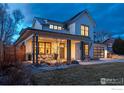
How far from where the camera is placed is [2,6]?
14.7ft

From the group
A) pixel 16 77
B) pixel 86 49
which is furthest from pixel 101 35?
pixel 16 77

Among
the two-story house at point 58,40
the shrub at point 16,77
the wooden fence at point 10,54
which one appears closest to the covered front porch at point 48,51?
the two-story house at point 58,40

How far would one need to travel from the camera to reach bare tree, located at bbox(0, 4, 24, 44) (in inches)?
179

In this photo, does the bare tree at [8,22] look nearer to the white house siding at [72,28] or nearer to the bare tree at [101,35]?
the bare tree at [101,35]

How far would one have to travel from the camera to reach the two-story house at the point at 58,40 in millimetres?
6203

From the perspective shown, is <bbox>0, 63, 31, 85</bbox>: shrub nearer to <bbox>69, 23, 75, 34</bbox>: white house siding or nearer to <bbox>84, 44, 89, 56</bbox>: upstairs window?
<bbox>84, 44, 89, 56</bbox>: upstairs window

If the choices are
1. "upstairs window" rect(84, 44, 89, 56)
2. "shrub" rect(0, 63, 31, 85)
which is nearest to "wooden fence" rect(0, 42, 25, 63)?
"shrub" rect(0, 63, 31, 85)

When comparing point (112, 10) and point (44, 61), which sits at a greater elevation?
→ point (112, 10)

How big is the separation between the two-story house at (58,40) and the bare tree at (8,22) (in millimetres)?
509

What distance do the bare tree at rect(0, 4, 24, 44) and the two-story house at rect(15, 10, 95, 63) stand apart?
0.51 metres

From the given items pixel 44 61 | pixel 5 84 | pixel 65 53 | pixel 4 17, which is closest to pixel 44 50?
pixel 44 61

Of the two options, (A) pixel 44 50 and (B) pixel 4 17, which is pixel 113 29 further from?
(B) pixel 4 17
